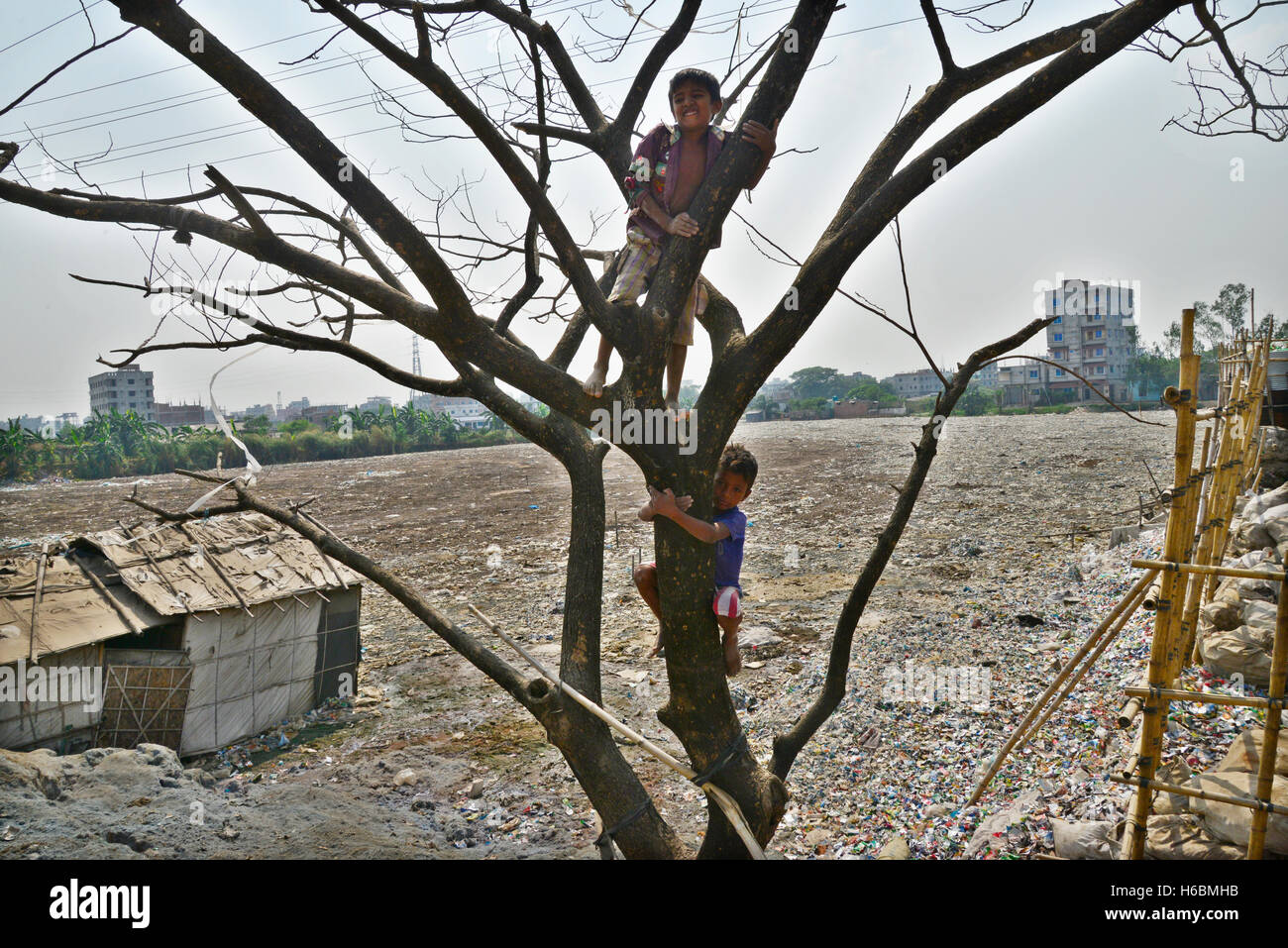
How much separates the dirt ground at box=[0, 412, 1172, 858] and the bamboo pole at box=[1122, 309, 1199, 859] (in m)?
1.73

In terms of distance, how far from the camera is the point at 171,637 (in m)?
5.43

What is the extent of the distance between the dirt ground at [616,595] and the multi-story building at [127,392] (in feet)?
96.8

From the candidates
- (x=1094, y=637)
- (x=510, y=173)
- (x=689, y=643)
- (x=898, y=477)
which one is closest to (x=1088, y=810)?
(x=1094, y=637)

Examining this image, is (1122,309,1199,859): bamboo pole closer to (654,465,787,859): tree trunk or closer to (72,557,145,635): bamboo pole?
(654,465,787,859): tree trunk

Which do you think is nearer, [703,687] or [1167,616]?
[703,687]

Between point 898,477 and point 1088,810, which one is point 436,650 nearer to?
point 1088,810

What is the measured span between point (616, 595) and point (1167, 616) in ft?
20.9

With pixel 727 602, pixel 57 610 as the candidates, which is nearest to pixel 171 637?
pixel 57 610

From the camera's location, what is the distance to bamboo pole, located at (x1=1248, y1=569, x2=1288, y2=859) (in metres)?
2.19

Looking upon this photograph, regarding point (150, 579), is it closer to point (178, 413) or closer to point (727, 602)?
point (727, 602)

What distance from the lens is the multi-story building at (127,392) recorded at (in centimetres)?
4416

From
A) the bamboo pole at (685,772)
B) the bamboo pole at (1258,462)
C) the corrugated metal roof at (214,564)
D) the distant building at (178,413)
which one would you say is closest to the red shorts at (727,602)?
the bamboo pole at (685,772)

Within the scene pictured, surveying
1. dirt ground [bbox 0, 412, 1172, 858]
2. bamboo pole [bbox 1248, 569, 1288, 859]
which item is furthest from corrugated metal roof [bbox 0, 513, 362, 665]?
bamboo pole [bbox 1248, 569, 1288, 859]
